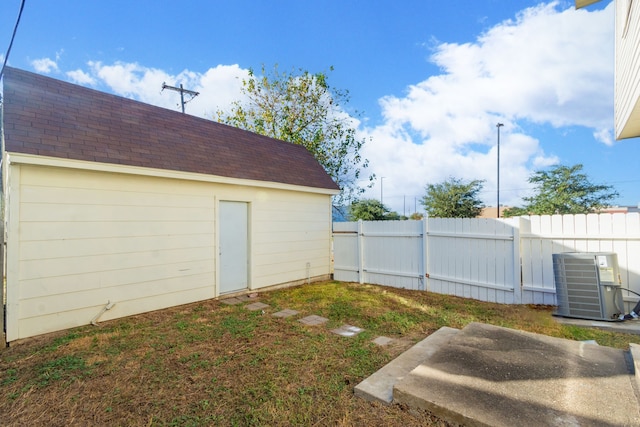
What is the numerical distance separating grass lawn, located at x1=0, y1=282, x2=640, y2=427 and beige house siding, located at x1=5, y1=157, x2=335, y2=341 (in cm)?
40

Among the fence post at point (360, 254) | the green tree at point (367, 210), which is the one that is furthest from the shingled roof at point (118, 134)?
the green tree at point (367, 210)

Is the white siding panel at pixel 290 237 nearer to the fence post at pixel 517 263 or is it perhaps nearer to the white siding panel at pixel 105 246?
the white siding panel at pixel 105 246

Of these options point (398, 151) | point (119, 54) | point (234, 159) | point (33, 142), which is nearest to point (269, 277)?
point (234, 159)

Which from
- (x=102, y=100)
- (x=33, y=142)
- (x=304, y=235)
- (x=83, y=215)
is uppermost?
(x=102, y=100)

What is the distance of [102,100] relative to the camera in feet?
18.3

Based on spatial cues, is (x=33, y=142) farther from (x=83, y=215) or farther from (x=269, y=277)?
(x=269, y=277)

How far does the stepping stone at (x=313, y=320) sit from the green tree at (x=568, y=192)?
1321 cm

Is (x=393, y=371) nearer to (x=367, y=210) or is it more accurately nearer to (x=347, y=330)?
(x=347, y=330)

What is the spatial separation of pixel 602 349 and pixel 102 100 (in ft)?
27.9

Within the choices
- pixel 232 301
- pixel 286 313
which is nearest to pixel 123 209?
pixel 232 301

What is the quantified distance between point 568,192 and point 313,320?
47.6 feet

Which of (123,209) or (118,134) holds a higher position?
(118,134)

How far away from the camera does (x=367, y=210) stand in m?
17.8

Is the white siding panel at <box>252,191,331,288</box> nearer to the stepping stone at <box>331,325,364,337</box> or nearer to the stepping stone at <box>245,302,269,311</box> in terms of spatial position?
the stepping stone at <box>245,302,269,311</box>
